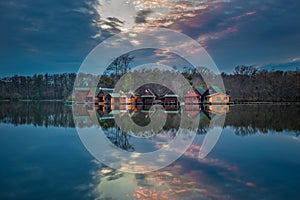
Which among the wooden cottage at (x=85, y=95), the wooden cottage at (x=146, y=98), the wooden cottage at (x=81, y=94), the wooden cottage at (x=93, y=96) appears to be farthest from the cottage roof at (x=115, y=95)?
the wooden cottage at (x=81, y=94)

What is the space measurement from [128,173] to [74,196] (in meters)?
1.57

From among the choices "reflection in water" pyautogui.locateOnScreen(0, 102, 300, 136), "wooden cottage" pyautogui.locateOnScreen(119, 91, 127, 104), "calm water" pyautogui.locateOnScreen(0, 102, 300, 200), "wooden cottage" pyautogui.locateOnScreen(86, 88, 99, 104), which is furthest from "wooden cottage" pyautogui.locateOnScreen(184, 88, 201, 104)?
"calm water" pyautogui.locateOnScreen(0, 102, 300, 200)

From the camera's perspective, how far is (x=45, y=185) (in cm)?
474

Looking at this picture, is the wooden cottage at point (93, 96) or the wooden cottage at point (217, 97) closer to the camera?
the wooden cottage at point (217, 97)

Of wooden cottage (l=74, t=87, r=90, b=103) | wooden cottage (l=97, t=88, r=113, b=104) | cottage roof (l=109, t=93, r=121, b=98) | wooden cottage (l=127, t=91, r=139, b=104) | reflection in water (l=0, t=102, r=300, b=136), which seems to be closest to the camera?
reflection in water (l=0, t=102, r=300, b=136)

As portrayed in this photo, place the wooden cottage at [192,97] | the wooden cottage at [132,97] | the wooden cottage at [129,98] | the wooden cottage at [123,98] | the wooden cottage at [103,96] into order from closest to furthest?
the wooden cottage at [123,98]
the wooden cottage at [129,98]
the wooden cottage at [132,97]
the wooden cottage at [103,96]
the wooden cottage at [192,97]

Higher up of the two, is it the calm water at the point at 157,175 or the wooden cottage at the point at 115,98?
the wooden cottage at the point at 115,98

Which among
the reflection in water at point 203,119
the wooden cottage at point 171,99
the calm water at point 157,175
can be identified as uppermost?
the wooden cottage at point 171,99

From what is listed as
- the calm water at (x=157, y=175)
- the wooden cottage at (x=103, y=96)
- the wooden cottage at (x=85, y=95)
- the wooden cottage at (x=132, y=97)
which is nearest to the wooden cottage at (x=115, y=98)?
the wooden cottage at (x=103, y=96)

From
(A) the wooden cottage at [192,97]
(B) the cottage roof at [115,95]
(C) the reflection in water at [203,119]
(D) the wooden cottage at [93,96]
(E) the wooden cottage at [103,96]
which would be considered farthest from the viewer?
(D) the wooden cottage at [93,96]

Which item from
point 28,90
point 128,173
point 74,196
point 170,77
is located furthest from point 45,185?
point 28,90

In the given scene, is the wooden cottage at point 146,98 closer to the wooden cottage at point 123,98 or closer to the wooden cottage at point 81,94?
the wooden cottage at point 123,98

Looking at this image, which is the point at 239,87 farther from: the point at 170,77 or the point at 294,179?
the point at 294,179

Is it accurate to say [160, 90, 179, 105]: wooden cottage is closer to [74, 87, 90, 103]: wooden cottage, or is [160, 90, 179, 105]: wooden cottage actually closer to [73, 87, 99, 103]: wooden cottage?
[73, 87, 99, 103]: wooden cottage
